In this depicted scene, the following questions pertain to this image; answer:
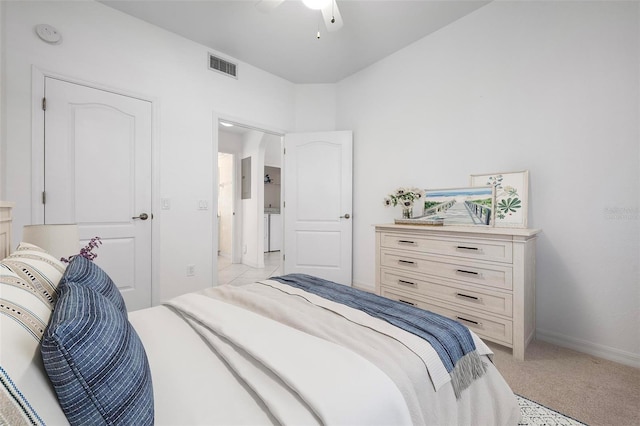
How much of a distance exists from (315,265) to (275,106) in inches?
84.4

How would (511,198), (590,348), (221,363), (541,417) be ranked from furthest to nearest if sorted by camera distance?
1. (511,198)
2. (590,348)
3. (541,417)
4. (221,363)

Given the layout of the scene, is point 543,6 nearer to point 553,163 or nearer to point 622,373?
point 553,163

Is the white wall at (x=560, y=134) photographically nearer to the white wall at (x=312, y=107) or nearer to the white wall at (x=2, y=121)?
the white wall at (x=312, y=107)

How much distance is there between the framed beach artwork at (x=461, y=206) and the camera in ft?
7.97

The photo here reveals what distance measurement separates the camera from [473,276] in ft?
6.97

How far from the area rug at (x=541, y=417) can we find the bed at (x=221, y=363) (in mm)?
325

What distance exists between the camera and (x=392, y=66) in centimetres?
334

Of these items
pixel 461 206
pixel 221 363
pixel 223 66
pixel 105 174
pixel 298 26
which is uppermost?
pixel 298 26

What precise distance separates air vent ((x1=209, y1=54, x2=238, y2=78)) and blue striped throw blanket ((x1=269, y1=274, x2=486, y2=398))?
2.96 metres

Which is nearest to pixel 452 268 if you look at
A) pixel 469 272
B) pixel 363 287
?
pixel 469 272

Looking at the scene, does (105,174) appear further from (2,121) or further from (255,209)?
(255,209)

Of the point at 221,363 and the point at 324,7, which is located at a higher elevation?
→ the point at 324,7

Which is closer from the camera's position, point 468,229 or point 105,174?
point 468,229

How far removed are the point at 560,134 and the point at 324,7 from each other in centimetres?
199
